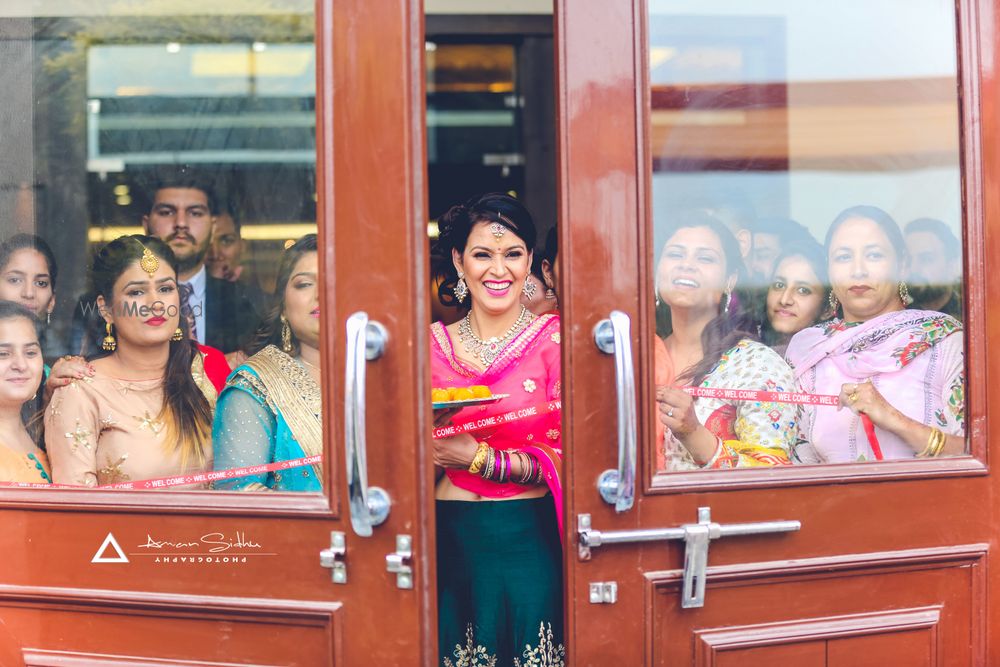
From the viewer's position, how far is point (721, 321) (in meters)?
1.99

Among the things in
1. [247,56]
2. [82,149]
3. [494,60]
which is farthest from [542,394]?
[494,60]

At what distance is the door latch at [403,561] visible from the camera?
1.81 m

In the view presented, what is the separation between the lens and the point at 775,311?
6.63 feet

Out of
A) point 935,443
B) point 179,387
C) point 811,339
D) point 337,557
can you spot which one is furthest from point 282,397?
point 935,443

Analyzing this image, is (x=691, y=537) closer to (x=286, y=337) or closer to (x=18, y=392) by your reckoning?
(x=286, y=337)

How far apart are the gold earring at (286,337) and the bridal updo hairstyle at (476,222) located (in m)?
0.61

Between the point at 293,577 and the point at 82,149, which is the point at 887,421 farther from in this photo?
the point at 82,149

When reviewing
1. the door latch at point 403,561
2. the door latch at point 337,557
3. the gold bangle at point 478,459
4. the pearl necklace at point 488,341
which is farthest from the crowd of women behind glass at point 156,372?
the pearl necklace at point 488,341

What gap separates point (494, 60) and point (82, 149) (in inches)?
98.7

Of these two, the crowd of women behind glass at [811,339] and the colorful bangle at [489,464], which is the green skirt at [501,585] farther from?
the crowd of women behind glass at [811,339]

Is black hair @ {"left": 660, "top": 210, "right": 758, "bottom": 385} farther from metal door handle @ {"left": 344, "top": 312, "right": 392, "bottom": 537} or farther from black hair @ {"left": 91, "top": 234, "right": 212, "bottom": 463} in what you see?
black hair @ {"left": 91, "top": 234, "right": 212, "bottom": 463}

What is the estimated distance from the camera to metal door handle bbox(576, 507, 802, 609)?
184 cm

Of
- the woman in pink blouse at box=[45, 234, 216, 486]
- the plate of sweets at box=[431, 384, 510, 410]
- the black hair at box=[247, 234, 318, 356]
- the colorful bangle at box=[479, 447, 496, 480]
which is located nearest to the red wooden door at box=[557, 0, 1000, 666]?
the plate of sweets at box=[431, 384, 510, 410]

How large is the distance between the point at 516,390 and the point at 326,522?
655 millimetres
